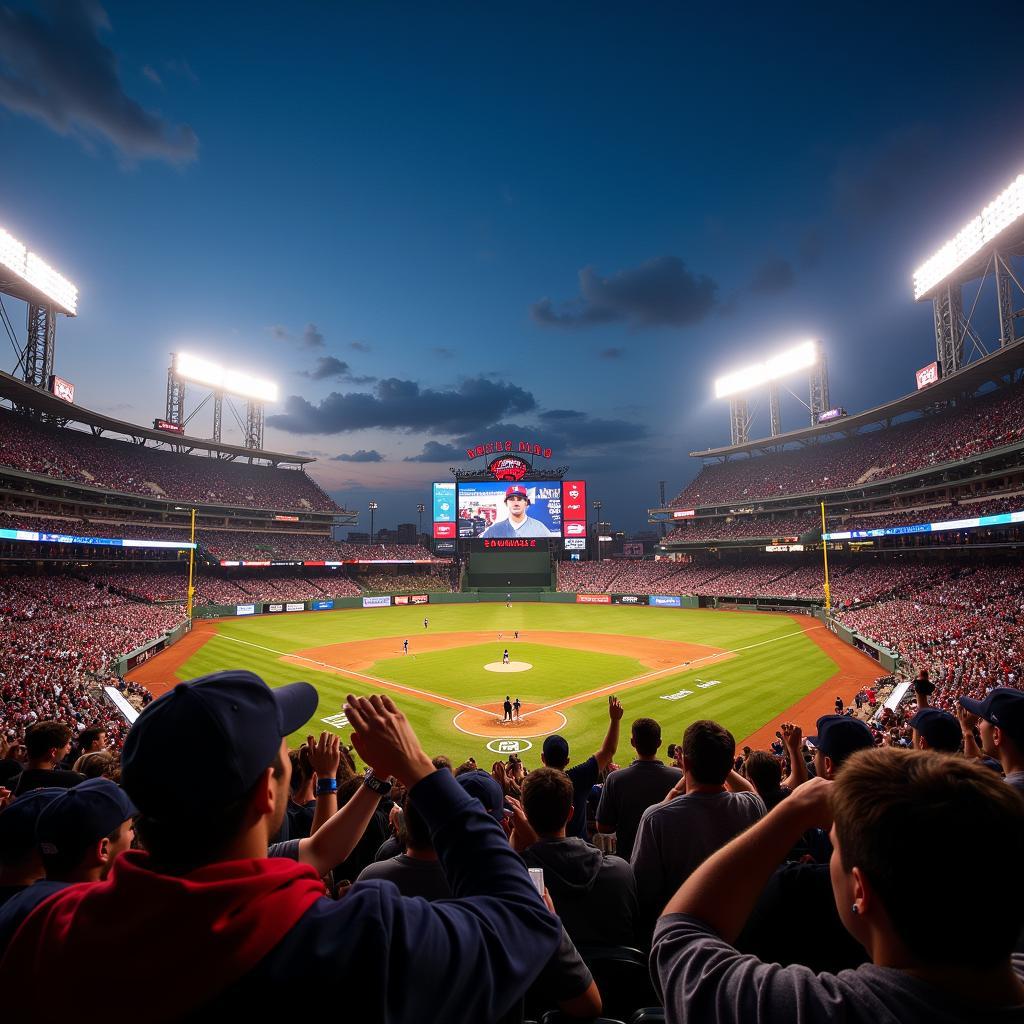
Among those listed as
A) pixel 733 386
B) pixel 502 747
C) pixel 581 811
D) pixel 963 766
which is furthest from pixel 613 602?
pixel 963 766

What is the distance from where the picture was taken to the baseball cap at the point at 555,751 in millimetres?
7383

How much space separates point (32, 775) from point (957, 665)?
30.3 meters

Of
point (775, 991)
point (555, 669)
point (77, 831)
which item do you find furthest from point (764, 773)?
point (555, 669)

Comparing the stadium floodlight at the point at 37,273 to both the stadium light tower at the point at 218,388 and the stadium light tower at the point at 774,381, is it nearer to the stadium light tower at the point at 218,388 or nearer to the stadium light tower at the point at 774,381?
the stadium light tower at the point at 218,388

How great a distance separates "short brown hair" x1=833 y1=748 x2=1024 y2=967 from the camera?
1423 millimetres

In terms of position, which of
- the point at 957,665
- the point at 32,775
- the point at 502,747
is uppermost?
the point at 32,775

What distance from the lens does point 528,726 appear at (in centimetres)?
2216

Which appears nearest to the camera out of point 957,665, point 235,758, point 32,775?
point 235,758

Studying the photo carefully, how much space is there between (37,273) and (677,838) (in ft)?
206

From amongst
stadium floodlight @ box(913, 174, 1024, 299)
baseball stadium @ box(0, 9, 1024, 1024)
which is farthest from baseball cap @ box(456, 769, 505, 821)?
stadium floodlight @ box(913, 174, 1024, 299)

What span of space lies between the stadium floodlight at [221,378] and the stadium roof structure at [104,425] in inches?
291

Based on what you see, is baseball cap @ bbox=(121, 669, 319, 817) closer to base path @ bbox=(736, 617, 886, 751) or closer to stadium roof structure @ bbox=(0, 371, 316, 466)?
base path @ bbox=(736, 617, 886, 751)

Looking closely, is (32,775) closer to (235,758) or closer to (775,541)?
(235,758)

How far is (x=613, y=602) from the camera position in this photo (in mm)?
70000
